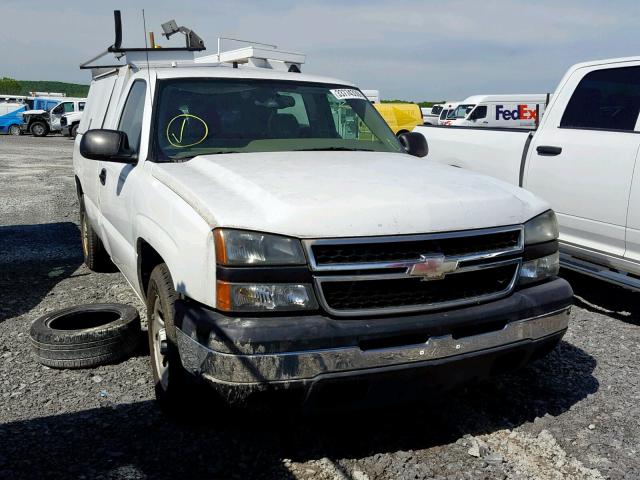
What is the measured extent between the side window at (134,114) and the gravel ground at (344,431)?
142 centimetres

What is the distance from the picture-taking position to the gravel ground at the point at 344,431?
2.91 m

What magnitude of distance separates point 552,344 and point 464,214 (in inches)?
34.3

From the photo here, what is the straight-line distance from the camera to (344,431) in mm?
3264

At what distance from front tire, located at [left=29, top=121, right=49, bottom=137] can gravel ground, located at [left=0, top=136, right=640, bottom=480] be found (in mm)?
36671

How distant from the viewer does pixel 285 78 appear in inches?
177

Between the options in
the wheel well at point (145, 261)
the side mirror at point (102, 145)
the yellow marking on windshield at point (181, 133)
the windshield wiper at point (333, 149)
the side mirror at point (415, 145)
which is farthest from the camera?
the side mirror at point (415, 145)

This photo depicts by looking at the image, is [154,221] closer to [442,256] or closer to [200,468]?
[200,468]

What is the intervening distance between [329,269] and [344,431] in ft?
3.61

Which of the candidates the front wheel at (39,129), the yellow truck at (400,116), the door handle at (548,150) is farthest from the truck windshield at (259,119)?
the front wheel at (39,129)

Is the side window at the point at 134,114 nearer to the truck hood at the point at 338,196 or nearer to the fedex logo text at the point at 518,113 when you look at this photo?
the truck hood at the point at 338,196

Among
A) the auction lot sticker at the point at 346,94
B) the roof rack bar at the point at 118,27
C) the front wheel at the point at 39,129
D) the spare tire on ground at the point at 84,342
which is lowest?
the front wheel at the point at 39,129

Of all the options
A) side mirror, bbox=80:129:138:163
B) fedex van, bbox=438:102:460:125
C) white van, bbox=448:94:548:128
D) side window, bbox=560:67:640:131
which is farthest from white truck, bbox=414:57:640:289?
fedex van, bbox=438:102:460:125

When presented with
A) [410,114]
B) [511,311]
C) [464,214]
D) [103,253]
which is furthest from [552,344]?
[410,114]

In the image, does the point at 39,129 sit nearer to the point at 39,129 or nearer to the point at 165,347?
the point at 39,129
